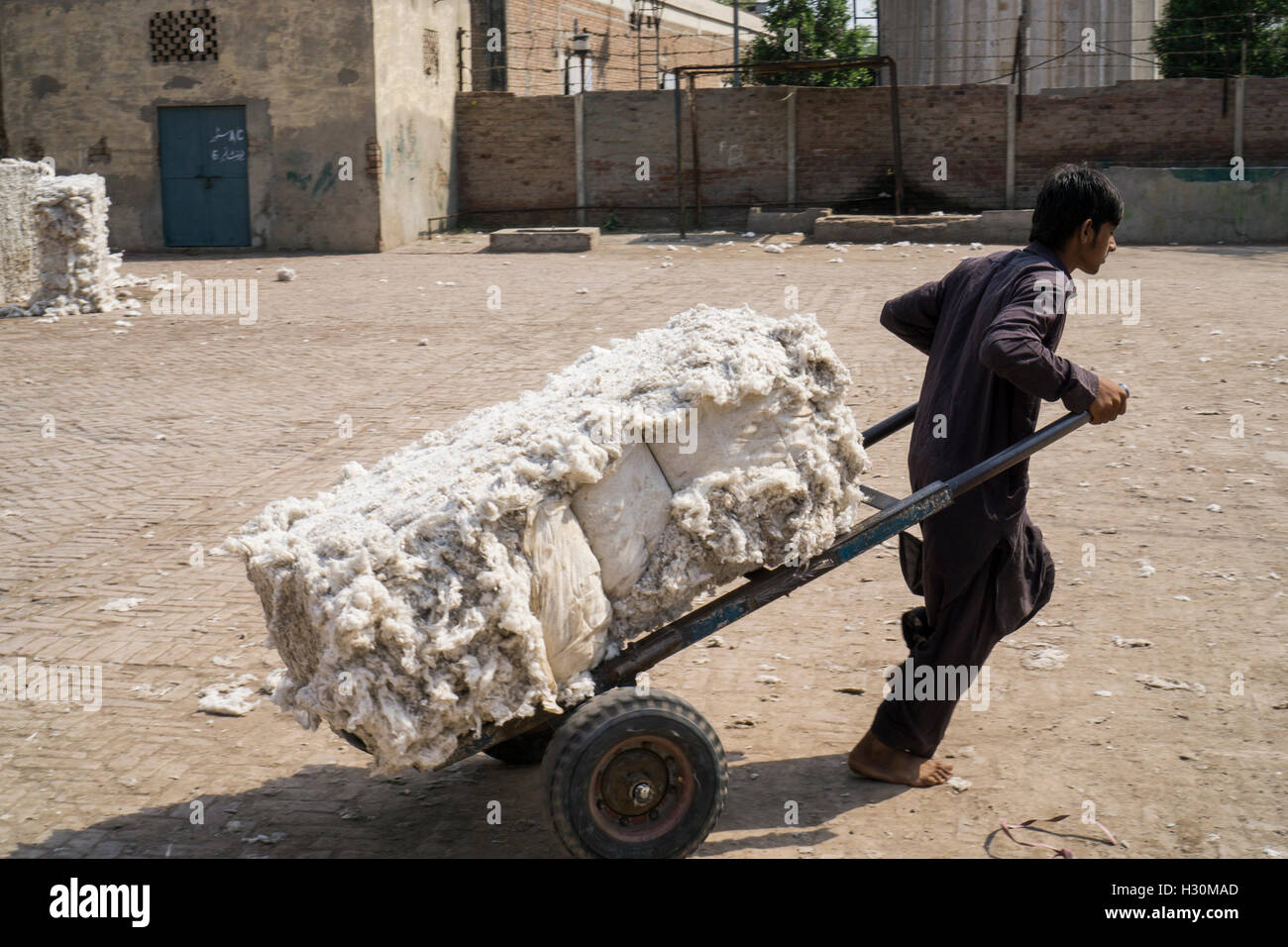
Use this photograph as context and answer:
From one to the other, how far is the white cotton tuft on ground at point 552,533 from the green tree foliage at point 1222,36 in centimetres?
2121

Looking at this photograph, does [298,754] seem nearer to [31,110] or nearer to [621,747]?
[621,747]

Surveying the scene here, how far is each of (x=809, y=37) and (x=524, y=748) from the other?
74.9 ft

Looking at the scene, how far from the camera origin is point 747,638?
4.82 metres

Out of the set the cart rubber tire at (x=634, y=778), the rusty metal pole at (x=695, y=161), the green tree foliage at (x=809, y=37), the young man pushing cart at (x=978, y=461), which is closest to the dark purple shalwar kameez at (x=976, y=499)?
the young man pushing cart at (x=978, y=461)

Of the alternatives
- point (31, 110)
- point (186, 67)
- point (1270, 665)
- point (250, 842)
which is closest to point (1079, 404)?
point (1270, 665)

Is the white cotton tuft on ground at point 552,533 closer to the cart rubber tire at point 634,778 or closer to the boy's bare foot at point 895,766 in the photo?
the cart rubber tire at point 634,778

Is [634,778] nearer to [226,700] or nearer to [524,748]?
[524,748]

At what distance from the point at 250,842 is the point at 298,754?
1.89 ft

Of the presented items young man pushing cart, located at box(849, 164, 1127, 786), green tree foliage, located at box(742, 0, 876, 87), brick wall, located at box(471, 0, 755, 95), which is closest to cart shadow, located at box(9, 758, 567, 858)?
young man pushing cart, located at box(849, 164, 1127, 786)

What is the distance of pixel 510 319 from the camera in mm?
12391

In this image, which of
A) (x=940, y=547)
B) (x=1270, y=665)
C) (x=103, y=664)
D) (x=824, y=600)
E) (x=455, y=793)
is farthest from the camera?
(x=824, y=600)

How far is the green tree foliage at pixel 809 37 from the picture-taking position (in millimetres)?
23984

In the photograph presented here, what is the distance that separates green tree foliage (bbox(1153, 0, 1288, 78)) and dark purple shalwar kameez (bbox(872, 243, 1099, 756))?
811 inches

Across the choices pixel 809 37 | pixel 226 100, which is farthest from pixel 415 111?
pixel 809 37
